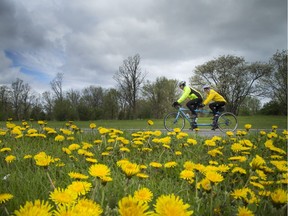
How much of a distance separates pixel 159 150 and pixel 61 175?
1.71m

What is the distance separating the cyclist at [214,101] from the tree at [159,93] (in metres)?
43.4

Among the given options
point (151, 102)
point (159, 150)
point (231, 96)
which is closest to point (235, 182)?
point (159, 150)

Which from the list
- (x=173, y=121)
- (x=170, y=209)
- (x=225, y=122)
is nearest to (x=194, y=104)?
(x=173, y=121)

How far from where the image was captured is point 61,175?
2.39 metres

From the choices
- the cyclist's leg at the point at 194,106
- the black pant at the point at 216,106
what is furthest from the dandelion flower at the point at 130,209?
the cyclist's leg at the point at 194,106

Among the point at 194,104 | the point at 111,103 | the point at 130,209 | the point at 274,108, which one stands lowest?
Result: the point at 130,209

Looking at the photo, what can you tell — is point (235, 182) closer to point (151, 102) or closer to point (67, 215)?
point (67, 215)

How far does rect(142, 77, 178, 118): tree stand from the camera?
54.8 meters

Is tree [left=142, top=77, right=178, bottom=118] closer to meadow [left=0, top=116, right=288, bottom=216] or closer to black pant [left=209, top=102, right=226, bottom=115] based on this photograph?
black pant [left=209, top=102, right=226, bottom=115]

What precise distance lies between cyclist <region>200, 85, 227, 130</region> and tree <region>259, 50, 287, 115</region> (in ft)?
96.1

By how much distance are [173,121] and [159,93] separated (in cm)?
4295

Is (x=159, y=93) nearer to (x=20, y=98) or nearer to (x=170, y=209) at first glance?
(x=20, y=98)

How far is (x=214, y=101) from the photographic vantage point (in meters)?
11.0

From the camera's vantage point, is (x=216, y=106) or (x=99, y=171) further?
(x=216, y=106)
